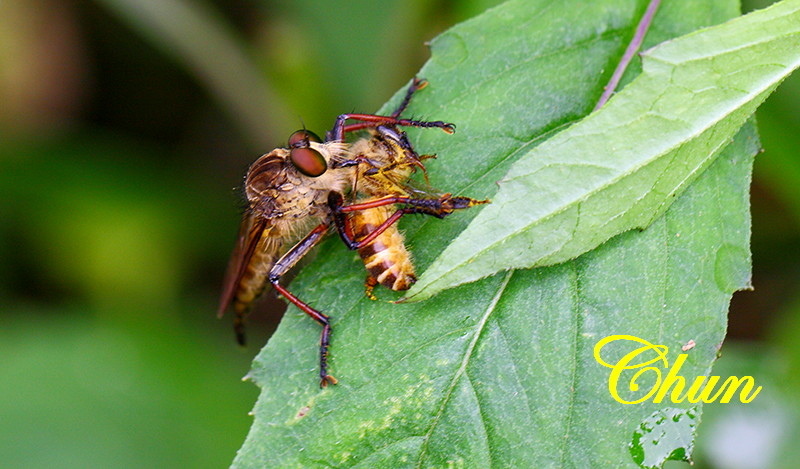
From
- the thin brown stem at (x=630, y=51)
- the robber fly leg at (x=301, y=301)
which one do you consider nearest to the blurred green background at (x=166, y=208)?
the thin brown stem at (x=630, y=51)

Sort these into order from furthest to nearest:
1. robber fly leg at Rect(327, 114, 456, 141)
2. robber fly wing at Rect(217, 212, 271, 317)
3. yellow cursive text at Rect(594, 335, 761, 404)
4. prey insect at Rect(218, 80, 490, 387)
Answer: robber fly wing at Rect(217, 212, 271, 317), prey insect at Rect(218, 80, 490, 387), robber fly leg at Rect(327, 114, 456, 141), yellow cursive text at Rect(594, 335, 761, 404)

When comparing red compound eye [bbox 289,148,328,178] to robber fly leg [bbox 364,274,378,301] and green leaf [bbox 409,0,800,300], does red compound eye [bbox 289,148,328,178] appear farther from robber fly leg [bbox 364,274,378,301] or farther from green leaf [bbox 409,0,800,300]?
green leaf [bbox 409,0,800,300]

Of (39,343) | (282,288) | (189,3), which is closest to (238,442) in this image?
(39,343)

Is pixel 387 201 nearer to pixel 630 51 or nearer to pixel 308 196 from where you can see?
pixel 308 196

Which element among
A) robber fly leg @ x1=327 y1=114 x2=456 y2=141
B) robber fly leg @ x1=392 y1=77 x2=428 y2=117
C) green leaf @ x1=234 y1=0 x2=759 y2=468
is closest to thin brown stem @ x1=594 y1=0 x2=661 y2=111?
green leaf @ x1=234 y1=0 x2=759 y2=468

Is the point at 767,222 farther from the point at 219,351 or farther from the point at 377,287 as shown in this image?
the point at 219,351

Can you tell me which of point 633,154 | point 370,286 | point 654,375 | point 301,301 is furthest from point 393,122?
point 654,375
